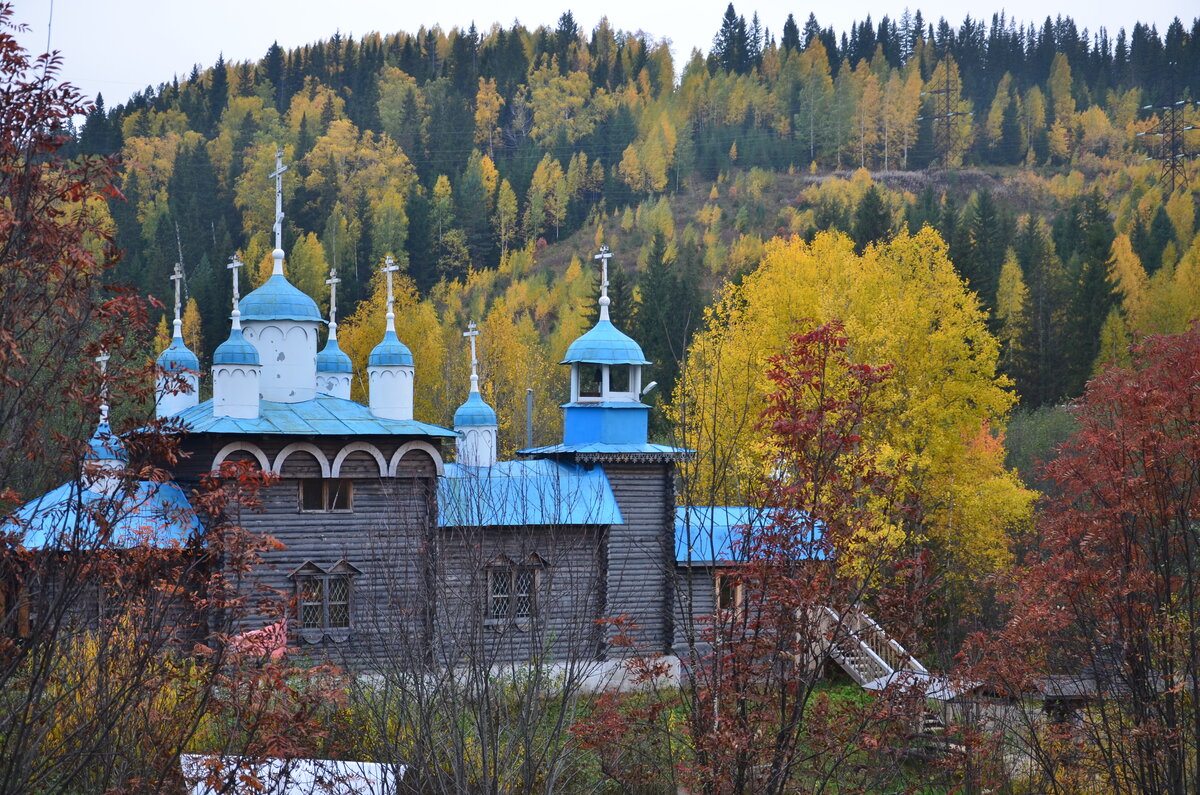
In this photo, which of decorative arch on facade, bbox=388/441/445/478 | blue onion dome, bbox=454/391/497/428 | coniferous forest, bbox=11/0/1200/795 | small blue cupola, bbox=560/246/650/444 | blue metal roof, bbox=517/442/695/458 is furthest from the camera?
blue onion dome, bbox=454/391/497/428

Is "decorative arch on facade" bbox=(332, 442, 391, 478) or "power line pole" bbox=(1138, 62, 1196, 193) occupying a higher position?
"power line pole" bbox=(1138, 62, 1196, 193)

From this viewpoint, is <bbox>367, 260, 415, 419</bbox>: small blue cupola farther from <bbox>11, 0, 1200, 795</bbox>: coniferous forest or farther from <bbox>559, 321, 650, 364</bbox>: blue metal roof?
<bbox>559, 321, 650, 364</bbox>: blue metal roof

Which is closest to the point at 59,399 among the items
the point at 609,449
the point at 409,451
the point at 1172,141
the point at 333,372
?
the point at 409,451

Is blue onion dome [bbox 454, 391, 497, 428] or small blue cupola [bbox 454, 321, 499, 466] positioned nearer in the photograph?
small blue cupola [bbox 454, 321, 499, 466]

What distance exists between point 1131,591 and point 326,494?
1326cm

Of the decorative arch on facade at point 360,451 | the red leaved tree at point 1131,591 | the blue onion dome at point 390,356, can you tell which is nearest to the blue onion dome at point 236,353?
the decorative arch on facade at point 360,451

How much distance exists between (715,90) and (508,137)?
19.1 meters

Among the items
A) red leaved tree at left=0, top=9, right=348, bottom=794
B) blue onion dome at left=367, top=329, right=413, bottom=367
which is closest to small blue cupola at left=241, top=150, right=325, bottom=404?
blue onion dome at left=367, top=329, right=413, bottom=367

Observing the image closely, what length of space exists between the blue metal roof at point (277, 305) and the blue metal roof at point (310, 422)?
1526mm

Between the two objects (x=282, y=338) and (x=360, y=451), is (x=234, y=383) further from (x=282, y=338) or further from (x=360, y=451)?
(x=360, y=451)

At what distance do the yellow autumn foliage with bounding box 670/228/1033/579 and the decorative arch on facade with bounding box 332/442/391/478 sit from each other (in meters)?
6.29

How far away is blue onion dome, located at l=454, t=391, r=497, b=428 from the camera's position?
24969 millimetres

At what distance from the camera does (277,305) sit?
72.0 ft

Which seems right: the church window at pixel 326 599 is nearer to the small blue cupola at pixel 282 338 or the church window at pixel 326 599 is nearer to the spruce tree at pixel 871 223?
the small blue cupola at pixel 282 338
